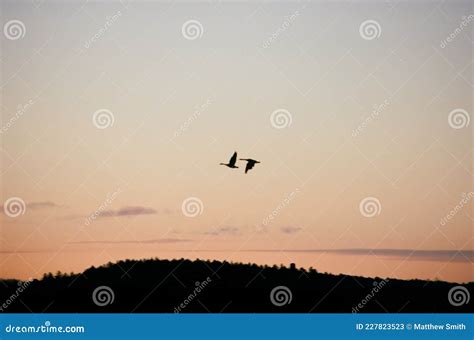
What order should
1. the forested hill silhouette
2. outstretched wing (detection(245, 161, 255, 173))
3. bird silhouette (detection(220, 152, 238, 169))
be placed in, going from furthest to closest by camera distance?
the forested hill silhouette
outstretched wing (detection(245, 161, 255, 173))
bird silhouette (detection(220, 152, 238, 169))

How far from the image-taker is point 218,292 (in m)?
35.2

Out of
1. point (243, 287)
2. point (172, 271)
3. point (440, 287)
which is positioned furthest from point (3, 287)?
point (440, 287)

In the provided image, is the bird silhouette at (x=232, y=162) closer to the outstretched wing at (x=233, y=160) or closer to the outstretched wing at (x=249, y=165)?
the outstretched wing at (x=233, y=160)

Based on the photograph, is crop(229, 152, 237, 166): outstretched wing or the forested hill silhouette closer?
crop(229, 152, 237, 166): outstretched wing

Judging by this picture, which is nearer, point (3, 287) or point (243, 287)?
point (3, 287)

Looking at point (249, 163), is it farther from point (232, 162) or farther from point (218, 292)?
point (218, 292)

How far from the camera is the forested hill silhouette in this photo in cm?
3312

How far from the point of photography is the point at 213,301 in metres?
34.5

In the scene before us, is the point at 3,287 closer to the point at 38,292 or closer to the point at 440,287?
the point at 38,292

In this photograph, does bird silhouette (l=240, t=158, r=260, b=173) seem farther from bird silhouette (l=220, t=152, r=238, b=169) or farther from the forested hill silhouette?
the forested hill silhouette

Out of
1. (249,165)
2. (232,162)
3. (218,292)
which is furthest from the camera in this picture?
(218,292)

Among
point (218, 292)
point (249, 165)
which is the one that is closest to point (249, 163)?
point (249, 165)

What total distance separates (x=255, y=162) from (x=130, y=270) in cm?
1322

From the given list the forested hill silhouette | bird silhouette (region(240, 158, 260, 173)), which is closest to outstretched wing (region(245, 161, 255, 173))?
bird silhouette (region(240, 158, 260, 173))
